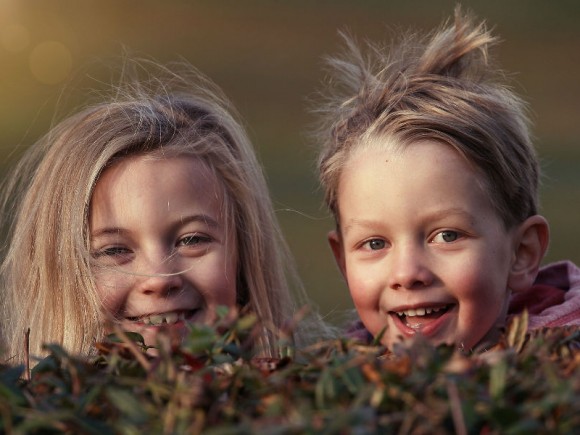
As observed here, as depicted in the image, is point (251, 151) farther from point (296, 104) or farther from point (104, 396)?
point (296, 104)

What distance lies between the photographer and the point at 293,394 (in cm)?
93

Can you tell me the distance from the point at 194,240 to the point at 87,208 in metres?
0.33

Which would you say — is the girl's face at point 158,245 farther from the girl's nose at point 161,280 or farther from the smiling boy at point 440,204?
the smiling boy at point 440,204

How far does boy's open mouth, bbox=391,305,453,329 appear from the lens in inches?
103

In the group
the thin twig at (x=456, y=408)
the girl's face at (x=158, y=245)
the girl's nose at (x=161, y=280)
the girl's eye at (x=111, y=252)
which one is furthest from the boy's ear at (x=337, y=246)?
the thin twig at (x=456, y=408)

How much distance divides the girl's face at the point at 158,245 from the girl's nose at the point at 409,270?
563 mm

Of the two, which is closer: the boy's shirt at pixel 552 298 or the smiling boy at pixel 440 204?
the smiling boy at pixel 440 204

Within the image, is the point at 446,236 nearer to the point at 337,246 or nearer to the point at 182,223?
the point at 337,246

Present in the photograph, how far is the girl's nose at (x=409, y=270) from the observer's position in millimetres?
2531

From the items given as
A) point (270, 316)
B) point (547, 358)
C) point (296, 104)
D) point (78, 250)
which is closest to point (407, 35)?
point (270, 316)

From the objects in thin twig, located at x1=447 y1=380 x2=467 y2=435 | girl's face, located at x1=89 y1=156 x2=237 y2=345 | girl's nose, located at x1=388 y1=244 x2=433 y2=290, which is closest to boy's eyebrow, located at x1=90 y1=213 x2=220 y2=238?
girl's face, located at x1=89 y1=156 x2=237 y2=345

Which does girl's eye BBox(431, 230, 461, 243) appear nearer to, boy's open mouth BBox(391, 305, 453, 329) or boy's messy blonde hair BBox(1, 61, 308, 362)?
boy's open mouth BBox(391, 305, 453, 329)

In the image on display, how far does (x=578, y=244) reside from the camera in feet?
26.3

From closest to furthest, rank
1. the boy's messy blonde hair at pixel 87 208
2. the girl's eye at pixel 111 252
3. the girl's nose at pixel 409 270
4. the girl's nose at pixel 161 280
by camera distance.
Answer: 1. the girl's nose at pixel 409 270
2. the girl's nose at pixel 161 280
3. the girl's eye at pixel 111 252
4. the boy's messy blonde hair at pixel 87 208
